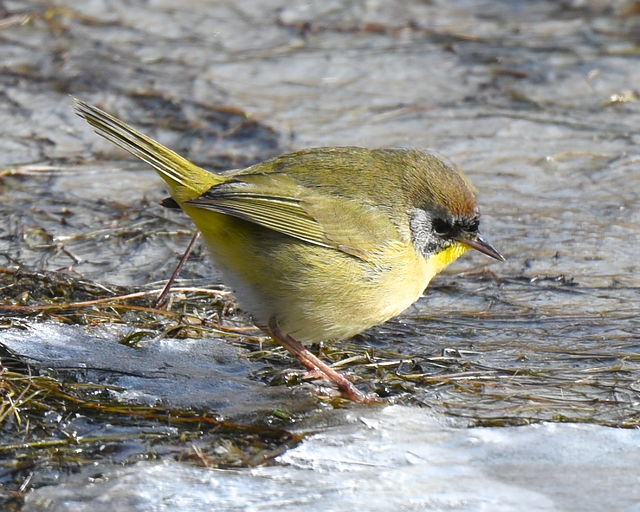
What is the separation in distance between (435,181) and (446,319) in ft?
3.17

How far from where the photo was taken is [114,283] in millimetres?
6336

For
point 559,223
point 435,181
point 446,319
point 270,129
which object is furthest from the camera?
point 270,129

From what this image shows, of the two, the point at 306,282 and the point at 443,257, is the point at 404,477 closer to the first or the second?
the point at 306,282

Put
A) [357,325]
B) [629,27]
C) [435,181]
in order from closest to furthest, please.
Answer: [357,325], [435,181], [629,27]

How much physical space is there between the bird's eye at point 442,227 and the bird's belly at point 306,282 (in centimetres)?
36

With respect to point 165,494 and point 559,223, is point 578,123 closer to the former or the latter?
point 559,223

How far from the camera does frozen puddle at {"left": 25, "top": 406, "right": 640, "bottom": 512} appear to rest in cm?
390

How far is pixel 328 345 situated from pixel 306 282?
84cm

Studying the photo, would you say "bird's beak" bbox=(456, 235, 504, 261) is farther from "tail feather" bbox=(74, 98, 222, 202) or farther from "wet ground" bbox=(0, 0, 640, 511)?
"tail feather" bbox=(74, 98, 222, 202)

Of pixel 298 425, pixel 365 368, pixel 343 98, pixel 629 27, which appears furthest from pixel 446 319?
pixel 629 27

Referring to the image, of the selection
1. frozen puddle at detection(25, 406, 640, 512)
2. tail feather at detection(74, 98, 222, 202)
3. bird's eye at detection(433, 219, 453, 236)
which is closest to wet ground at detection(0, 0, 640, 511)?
frozen puddle at detection(25, 406, 640, 512)

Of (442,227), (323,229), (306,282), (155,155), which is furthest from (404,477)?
(155,155)

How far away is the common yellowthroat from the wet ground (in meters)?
0.36

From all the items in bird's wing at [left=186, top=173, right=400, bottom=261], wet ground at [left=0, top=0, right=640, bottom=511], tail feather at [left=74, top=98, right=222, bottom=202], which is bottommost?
wet ground at [left=0, top=0, right=640, bottom=511]
